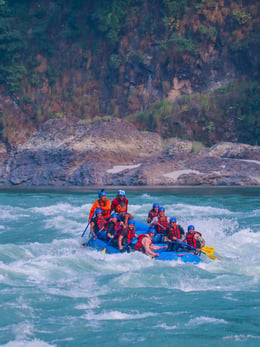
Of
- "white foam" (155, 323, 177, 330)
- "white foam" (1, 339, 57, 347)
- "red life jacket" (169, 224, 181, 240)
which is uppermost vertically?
"red life jacket" (169, 224, 181, 240)

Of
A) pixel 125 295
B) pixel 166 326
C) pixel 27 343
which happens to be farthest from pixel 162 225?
pixel 27 343

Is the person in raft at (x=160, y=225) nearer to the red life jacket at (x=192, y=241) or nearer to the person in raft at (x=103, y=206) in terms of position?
the red life jacket at (x=192, y=241)

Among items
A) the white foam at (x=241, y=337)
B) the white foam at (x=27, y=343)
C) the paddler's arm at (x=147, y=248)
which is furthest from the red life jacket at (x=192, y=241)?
the white foam at (x=27, y=343)

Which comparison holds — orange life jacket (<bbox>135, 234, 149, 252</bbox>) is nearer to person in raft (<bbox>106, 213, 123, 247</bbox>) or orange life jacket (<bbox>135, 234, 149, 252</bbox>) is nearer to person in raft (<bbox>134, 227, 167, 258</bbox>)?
person in raft (<bbox>134, 227, 167, 258</bbox>)

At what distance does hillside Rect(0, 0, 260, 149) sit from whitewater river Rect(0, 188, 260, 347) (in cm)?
2118

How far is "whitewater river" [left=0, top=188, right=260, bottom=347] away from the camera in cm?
783

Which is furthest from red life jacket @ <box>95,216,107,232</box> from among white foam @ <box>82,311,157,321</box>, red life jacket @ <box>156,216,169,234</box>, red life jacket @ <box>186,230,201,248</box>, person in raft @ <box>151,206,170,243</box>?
white foam @ <box>82,311,157,321</box>

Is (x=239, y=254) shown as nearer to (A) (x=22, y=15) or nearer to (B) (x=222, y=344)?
(B) (x=222, y=344)

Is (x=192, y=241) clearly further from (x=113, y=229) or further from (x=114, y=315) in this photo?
(x=114, y=315)

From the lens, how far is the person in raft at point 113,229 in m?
13.1

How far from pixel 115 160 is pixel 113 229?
A: 800 inches

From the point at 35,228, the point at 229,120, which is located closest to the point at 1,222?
the point at 35,228

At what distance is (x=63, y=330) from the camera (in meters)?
8.01

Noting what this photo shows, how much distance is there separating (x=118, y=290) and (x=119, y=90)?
3237 centimetres
